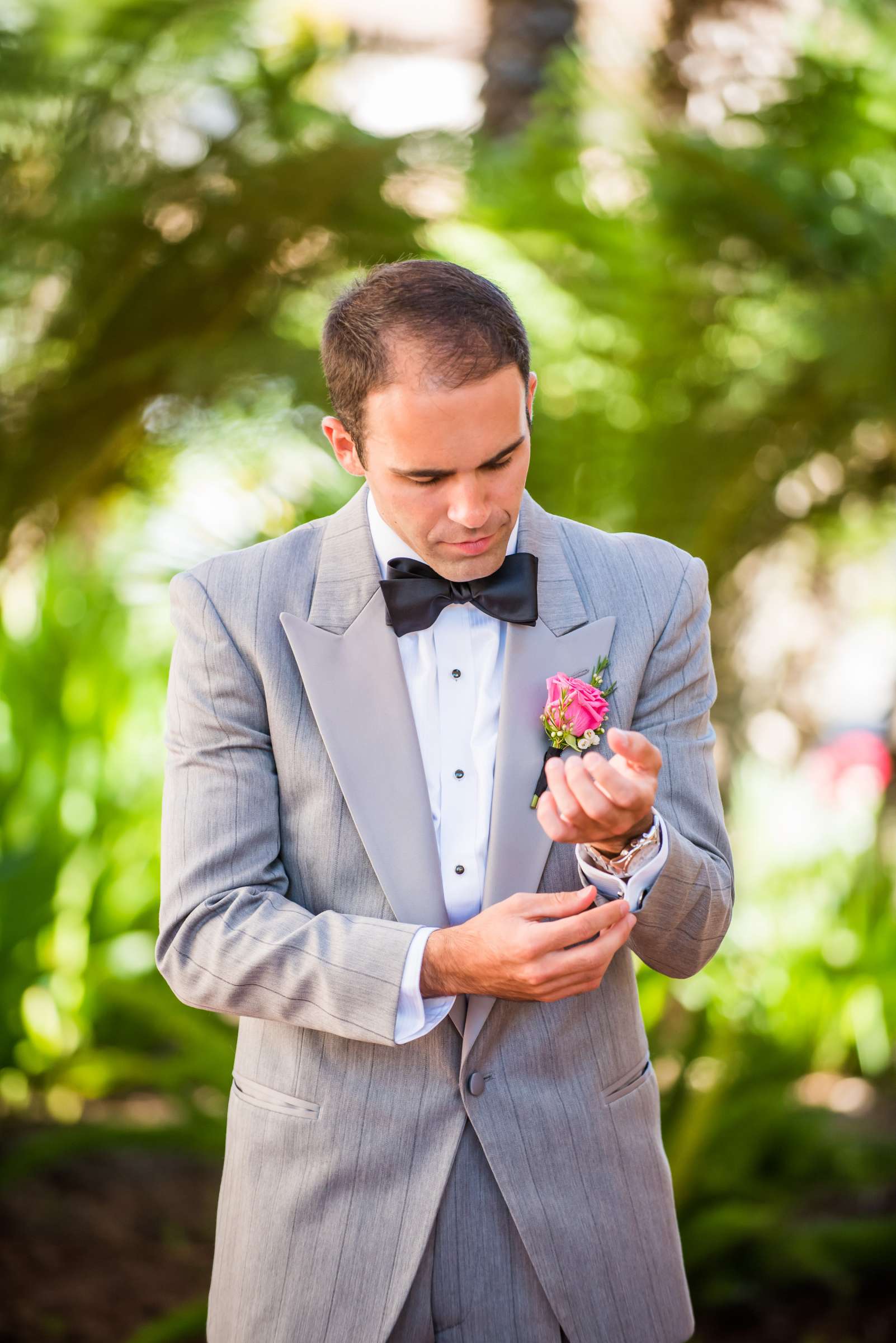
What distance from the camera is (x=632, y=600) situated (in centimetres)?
168

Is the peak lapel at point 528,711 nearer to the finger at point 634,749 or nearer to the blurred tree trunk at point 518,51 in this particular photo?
the finger at point 634,749

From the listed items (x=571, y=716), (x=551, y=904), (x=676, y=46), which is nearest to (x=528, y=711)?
(x=571, y=716)

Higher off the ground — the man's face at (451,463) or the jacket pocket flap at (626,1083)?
the man's face at (451,463)

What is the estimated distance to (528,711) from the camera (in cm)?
159

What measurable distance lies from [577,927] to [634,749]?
0.69ft

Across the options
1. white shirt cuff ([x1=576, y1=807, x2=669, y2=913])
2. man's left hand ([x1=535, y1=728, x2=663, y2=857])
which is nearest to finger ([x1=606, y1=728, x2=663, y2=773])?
man's left hand ([x1=535, y1=728, x2=663, y2=857])

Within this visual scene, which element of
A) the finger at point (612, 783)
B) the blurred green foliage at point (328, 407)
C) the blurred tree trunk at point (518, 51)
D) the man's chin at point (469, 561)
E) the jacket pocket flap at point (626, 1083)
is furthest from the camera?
the blurred tree trunk at point (518, 51)

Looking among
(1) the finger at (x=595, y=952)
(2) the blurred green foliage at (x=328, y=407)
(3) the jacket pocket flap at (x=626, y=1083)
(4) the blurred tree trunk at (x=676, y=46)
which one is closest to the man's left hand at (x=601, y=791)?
(1) the finger at (x=595, y=952)

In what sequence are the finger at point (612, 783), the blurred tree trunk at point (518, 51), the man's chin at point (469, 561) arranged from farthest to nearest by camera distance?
the blurred tree trunk at point (518, 51)
the man's chin at point (469, 561)
the finger at point (612, 783)

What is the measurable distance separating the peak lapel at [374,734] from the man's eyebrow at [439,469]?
0.21 metres

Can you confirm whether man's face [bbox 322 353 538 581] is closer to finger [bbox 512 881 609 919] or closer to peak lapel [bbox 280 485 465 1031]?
peak lapel [bbox 280 485 465 1031]

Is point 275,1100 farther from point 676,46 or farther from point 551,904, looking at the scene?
point 676,46

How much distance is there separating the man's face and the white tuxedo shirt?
97 mm

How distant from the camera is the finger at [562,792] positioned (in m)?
1.31
